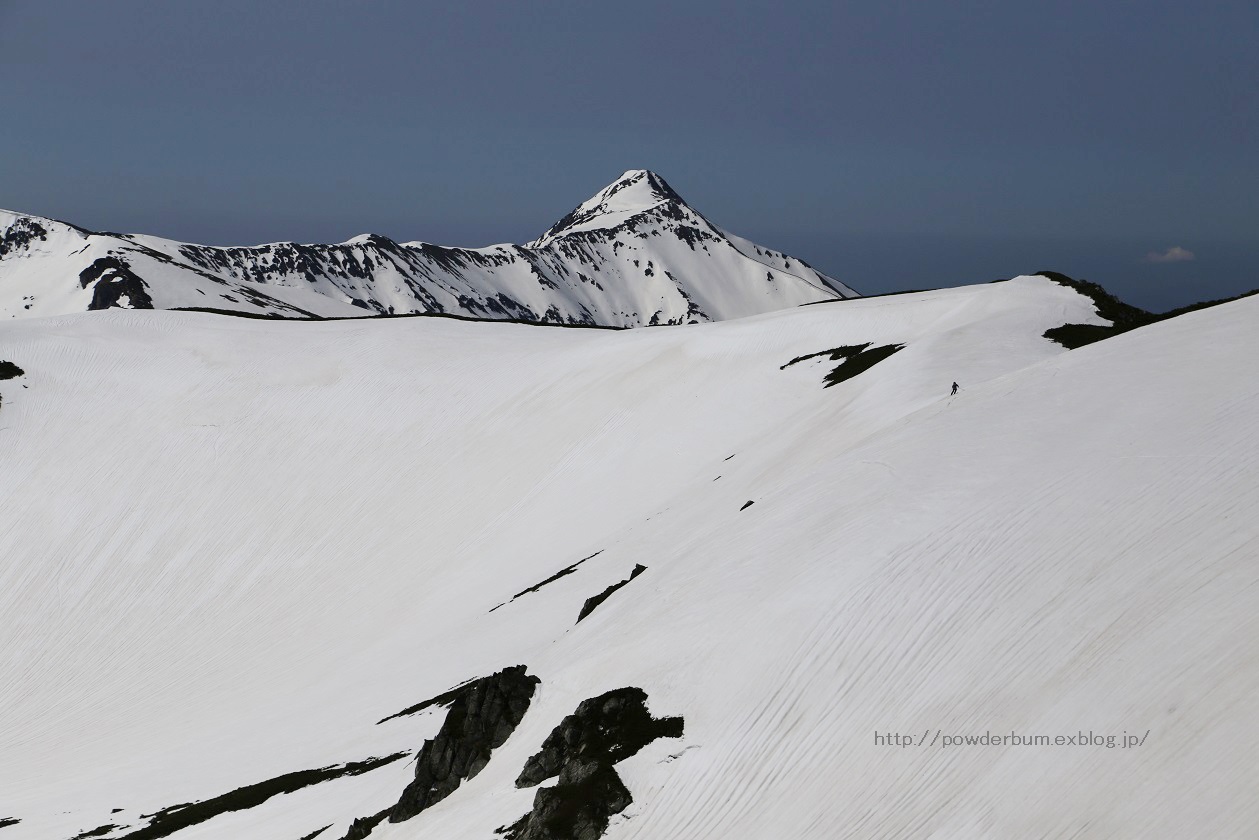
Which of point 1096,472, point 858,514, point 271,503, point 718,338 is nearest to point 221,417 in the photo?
point 271,503

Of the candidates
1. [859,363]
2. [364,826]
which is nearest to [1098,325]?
[859,363]

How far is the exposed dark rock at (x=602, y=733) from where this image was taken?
2348cm

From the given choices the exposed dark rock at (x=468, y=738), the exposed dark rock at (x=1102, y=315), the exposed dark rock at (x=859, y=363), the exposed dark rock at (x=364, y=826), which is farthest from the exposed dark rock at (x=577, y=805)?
the exposed dark rock at (x=859, y=363)

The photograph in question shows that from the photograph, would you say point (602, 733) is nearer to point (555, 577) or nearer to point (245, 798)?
point (245, 798)

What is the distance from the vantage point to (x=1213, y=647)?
19.5m

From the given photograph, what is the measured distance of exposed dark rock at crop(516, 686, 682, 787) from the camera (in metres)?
23.5

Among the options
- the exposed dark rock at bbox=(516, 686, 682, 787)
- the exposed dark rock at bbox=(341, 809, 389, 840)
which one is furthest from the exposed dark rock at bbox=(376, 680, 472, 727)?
the exposed dark rock at bbox=(516, 686, 682, 787)

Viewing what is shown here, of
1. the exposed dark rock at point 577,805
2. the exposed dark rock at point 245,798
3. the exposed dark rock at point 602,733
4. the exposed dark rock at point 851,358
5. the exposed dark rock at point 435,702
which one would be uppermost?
the exposed dark rock at point 851,358

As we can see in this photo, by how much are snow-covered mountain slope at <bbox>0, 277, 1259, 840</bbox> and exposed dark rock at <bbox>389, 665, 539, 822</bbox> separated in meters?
0.13

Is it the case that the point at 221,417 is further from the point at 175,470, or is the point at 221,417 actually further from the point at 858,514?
the point at 858,514

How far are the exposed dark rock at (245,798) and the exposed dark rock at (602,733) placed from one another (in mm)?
11172

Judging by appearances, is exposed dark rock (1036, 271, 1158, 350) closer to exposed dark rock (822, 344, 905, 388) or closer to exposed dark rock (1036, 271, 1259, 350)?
exposed dark rock (1036, 271, 1259, 350)

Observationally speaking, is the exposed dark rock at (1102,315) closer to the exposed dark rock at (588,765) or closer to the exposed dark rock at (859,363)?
the exposed dark rock at (859,363)

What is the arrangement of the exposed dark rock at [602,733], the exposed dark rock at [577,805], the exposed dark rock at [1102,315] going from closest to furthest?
1. the exposed dark rock at [577,805]
2. the exposed dark rock at [602,733]
3. the exposed dark rock at [1102,315]
